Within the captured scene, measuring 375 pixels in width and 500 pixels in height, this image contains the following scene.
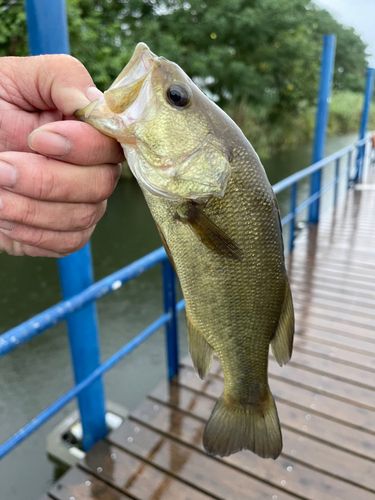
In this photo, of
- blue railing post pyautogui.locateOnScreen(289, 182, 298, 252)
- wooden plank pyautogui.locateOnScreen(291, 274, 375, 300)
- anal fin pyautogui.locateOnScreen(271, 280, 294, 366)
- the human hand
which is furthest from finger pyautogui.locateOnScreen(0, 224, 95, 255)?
blue railing post pyautogui.locateOnScreen(289, 182, 298, 252)

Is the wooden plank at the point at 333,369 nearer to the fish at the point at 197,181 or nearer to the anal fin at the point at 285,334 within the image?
the anal fin at the point at 285,334

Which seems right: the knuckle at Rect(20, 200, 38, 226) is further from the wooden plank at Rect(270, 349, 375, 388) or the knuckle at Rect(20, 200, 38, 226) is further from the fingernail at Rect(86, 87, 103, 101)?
the wooden plank at Rect(270, 349, 375, 388)

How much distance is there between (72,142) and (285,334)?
26.9 inches

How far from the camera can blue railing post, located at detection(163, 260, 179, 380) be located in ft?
8.63

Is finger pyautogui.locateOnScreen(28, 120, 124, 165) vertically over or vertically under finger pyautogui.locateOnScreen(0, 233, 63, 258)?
over

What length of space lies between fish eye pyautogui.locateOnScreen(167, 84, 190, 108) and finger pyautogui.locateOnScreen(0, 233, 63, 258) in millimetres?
431

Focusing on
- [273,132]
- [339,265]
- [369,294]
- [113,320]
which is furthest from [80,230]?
[273,132]

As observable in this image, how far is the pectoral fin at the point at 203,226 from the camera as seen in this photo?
100 cm

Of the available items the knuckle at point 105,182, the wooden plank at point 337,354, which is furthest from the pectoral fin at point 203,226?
the wooden plank at point 337,354

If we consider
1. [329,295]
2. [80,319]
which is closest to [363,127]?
[329,295]

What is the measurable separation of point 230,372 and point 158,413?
1354 mm

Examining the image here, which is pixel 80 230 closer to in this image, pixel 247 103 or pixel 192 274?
pixel 192 274

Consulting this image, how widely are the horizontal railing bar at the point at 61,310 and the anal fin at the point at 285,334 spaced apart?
0.92m

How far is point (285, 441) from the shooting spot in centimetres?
230
